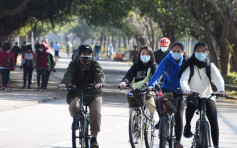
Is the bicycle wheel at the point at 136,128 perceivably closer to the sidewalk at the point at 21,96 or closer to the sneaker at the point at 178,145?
the sneaker at the point at 178,145

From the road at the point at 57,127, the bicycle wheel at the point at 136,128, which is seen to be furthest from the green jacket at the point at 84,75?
the road at the point at 57,127

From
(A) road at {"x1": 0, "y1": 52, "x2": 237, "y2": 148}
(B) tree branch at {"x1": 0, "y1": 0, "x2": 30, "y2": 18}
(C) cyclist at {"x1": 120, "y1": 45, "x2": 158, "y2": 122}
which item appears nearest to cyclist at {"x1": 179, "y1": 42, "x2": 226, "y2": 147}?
(C) cyclist at {"x1": 120, "y1": 45, "x2": 158, "y2": 122}

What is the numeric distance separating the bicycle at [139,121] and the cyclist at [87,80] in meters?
0.60

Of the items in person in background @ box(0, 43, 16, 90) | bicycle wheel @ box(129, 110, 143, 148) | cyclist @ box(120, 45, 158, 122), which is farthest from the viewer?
person in background @ box(0, 43, 16, 90)

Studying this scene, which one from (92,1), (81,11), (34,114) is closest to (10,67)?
(34,114)

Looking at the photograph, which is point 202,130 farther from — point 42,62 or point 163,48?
point 42,62

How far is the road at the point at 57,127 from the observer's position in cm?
1203

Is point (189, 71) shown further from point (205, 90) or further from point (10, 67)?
point (10, 67)

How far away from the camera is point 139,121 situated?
10.7 metres

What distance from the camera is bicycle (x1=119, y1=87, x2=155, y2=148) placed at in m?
10.5

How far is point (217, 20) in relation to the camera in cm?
3453

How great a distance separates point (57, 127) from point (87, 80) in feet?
14.9

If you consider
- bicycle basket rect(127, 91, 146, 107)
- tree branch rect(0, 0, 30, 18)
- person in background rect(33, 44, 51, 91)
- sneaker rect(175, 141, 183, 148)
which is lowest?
sneaker rect(175, 141, 183, 148)

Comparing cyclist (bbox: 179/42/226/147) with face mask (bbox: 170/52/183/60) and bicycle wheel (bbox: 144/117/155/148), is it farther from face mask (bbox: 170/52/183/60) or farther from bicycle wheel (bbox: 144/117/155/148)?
bicycle wheel (bbox: 144/117/155/148)
